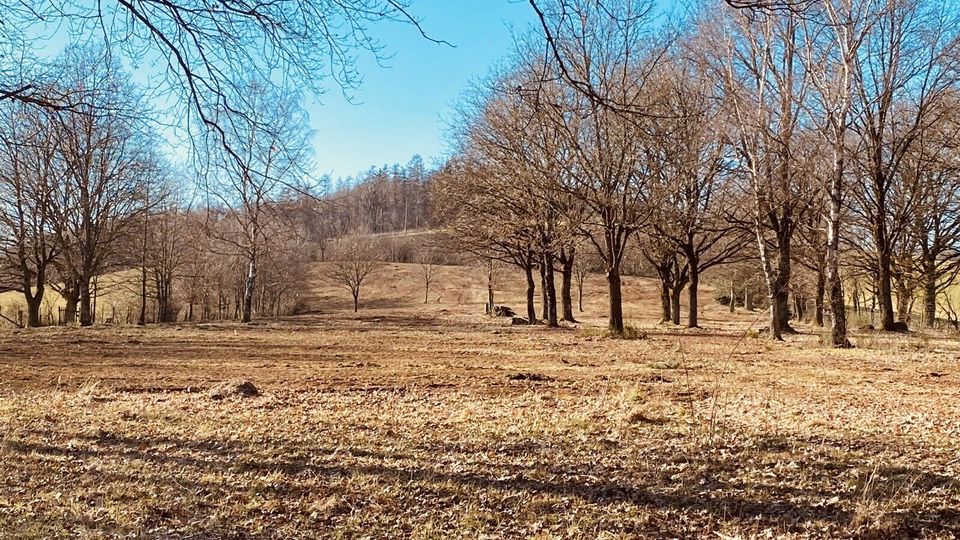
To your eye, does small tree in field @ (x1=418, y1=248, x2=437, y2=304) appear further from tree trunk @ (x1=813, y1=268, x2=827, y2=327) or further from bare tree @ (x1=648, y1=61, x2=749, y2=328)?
bare tree @ (x1=648, y1=61, x2=749, y2=328)

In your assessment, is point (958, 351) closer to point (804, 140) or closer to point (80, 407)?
point (804, 140)

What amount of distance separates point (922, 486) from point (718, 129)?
1354 centimetres

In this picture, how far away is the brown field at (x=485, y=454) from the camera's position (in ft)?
11.5

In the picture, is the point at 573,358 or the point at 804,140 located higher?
the point at 804,140

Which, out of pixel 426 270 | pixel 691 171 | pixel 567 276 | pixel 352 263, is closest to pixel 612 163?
pixel 691 171

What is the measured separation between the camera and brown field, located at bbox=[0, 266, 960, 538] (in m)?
3.49

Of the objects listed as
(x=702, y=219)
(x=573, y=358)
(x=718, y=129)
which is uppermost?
(x=718, y=129)

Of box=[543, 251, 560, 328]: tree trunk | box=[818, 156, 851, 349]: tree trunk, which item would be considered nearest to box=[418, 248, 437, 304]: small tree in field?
box=[543, 251, 560, 328]: tree trunk

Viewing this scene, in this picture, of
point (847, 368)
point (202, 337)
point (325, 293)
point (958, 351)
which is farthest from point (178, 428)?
point (325, 293)

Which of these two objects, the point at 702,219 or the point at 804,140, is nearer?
the point at 804,140

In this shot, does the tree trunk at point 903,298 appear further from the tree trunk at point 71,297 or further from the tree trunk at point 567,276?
the tree trunk at point 71,297

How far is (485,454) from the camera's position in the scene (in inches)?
187

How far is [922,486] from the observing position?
376cm

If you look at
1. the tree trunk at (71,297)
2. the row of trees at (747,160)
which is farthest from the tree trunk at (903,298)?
the tree trunk at (71,297)
